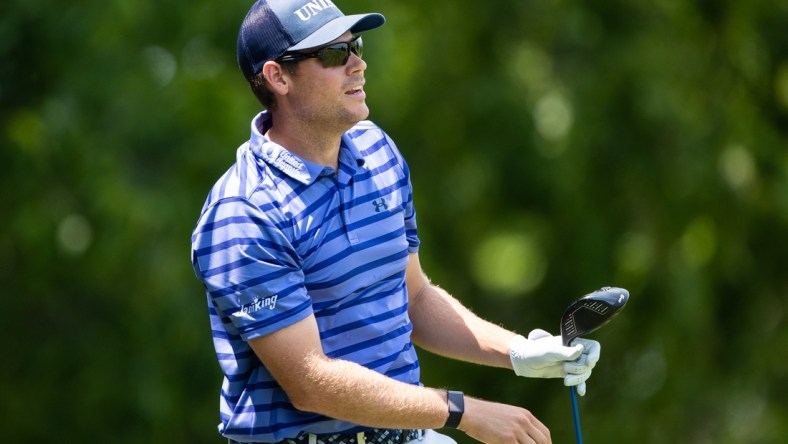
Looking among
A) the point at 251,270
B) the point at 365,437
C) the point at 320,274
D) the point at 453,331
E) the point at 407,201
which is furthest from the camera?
the point at 453,331

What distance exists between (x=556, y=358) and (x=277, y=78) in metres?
0.88

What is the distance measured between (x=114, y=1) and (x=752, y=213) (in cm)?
455

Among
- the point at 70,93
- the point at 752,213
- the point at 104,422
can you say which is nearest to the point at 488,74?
the point at 752,213

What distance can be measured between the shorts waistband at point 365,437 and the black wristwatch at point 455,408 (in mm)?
231

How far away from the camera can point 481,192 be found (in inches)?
348

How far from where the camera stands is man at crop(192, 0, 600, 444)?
2.67 m

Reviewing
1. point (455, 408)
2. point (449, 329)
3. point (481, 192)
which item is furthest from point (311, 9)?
point (481, 192)

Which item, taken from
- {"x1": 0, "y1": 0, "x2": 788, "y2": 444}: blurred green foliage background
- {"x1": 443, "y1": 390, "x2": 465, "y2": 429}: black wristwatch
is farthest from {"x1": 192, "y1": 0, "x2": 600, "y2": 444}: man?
{"x1": 0, "y1": 0, "x2": 788, "y2": 444}: blurred green foliage background

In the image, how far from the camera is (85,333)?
333 inches

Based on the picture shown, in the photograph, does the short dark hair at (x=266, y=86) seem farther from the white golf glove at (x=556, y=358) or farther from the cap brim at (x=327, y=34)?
the white golf glove at (x=556, y=358)

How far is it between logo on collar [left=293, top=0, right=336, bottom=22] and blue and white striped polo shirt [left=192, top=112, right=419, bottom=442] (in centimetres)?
28

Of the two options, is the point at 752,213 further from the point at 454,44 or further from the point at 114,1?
the point at 114,1

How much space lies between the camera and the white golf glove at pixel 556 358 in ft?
9.62

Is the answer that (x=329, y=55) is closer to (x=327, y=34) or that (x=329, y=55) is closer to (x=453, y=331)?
(x=327, y=34)
